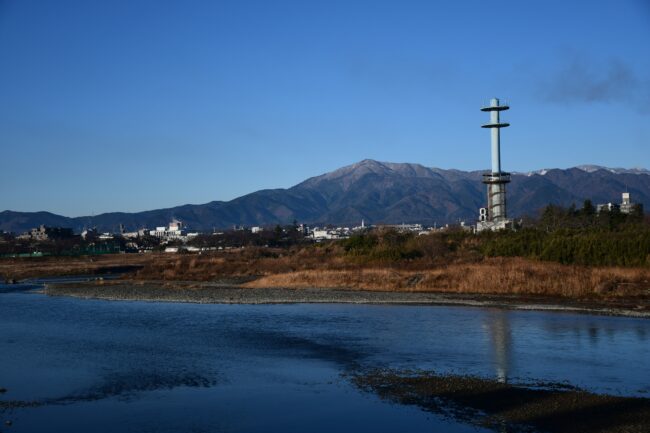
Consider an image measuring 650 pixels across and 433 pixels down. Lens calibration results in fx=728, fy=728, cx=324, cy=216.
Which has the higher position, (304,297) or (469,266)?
(469,266)

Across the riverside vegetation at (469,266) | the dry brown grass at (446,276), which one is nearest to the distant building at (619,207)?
the riverside vegetation at (469,266)

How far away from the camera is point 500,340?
25.1m

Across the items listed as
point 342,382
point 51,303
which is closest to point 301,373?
point 342,382

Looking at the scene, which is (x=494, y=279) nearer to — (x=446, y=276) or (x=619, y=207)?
(x=446, y=276)

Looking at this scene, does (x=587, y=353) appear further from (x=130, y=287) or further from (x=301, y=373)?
(x=130, y=287)

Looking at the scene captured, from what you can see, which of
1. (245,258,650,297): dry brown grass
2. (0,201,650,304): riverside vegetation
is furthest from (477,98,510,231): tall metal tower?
(245,258,650,297): dry brown grass

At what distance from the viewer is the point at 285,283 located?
50938 mm

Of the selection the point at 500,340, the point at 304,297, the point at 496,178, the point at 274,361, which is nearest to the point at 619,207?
the point at 496,178

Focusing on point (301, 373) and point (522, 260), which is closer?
point (301, 373)

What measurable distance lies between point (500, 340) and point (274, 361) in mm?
8237

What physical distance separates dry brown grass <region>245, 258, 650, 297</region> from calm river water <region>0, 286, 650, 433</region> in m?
7.58

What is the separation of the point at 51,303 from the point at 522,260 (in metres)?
29.6

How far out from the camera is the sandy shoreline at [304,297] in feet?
114

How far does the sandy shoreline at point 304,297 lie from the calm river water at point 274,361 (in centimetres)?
269
